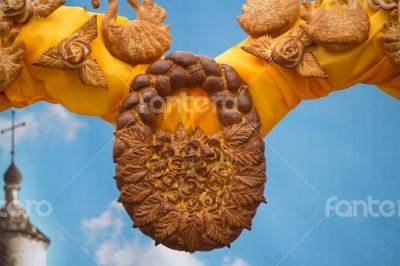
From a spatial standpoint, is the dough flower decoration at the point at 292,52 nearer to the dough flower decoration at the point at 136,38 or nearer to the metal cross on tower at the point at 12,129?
the dough flower decoration at the point at 136,38

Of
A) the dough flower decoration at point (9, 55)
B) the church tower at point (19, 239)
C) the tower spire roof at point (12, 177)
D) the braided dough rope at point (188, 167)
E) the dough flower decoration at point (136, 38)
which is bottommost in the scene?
the tower spire roof at point (12, 177)

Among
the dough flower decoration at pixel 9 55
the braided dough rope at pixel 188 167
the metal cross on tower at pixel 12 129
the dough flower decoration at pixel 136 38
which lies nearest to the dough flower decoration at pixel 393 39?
the braided dough rope at pixel 188 167

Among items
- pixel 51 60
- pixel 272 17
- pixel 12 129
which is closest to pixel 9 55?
pixel 51 60

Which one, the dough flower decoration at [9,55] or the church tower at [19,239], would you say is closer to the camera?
the dough flower decoration at [9,55]

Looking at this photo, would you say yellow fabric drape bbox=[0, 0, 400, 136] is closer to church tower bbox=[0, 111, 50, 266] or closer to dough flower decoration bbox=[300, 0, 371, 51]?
dough flower decoration bbox=[300, 0, 371, 51]

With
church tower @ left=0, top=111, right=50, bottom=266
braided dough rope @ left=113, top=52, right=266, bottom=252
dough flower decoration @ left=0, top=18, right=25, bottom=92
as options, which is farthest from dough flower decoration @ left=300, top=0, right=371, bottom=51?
church tower @ left=0, top=111, right=50, bottom=266

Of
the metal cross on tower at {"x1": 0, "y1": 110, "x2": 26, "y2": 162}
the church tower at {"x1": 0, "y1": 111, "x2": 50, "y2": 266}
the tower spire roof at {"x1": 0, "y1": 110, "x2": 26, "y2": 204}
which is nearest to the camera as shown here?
the church tower at {"x1": 0, "y1": 111, "x2": 50, "y2": 266}
